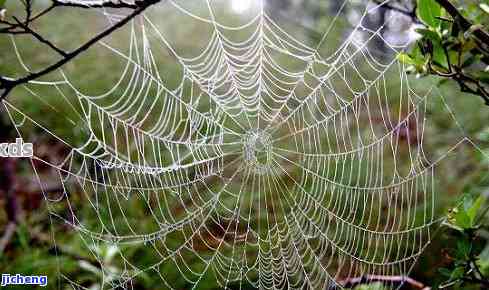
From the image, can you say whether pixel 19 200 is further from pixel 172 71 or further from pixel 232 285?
pixel 172 71

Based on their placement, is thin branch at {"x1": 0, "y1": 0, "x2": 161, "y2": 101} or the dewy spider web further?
the dewy spider web

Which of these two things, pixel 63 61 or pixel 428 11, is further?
pixel 428 11

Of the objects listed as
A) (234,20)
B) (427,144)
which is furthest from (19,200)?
(234,20)

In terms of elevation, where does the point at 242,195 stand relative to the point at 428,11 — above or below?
above

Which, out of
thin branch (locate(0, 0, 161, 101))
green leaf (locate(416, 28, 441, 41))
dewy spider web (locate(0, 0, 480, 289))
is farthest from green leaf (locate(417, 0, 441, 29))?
Answer: dewy spider web (locate(0, 0, 480, 289))

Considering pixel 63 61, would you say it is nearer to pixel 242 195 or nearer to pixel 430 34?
pixel 430 34

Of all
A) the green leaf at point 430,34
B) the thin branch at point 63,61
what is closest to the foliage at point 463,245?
the green leaf at point 430,34

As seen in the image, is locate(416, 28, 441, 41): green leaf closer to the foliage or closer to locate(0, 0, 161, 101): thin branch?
the foliage

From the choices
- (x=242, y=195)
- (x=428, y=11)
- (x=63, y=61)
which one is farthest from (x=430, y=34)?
(x=242, y=195)
